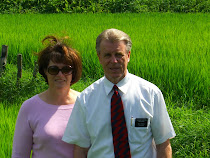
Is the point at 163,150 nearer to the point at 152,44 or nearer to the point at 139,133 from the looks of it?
the point at 139,133

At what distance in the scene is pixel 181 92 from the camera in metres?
6.61

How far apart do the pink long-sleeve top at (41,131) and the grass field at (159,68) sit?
18.3 inches

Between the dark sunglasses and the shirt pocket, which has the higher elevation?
the dark sunglasses

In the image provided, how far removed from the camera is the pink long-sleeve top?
2.82 metres

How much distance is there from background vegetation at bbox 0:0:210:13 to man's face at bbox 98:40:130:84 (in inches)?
660

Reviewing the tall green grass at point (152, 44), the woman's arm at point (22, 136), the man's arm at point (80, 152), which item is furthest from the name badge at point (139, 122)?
the tall green grass at point (152, 44)

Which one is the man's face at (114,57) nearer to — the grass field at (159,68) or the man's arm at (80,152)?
the man's arm at (80,152)

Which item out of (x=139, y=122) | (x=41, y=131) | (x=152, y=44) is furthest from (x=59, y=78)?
(x=152, y=44)

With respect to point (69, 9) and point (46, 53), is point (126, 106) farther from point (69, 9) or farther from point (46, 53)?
point (69, 9)

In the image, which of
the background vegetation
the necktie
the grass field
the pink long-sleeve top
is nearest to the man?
the necktie

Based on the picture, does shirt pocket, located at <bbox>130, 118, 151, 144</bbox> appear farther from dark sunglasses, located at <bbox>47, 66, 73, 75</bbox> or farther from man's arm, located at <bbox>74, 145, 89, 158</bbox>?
dark sunglasses, located at <bbox>47, 66, 73, 75</bbox>

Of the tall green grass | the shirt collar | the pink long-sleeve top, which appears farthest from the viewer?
the tall green grass

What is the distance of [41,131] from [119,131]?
20.4 inches

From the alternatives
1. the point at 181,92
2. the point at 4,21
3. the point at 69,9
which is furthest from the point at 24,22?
the point at 181,92
